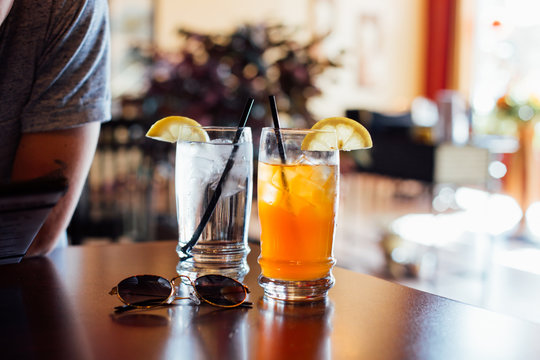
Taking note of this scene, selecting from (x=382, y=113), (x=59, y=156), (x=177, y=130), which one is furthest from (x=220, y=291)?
(x=382, y=113)

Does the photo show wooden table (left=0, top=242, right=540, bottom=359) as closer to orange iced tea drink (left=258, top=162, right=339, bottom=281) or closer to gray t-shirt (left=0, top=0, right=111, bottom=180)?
orange iced tea drink (left=258, top=162, right=339, bottom=281)

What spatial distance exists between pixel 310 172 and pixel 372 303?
178mm

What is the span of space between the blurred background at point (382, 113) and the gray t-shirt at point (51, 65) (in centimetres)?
118

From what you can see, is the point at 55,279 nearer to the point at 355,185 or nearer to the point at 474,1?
the point at 355,185

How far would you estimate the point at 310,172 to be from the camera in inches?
27.5

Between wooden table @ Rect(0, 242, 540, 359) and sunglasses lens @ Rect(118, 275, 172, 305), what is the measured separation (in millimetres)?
24

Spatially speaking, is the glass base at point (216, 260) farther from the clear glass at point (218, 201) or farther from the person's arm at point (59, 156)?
the person's arm at point (59, 156)

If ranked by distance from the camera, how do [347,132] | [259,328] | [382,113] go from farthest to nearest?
[382,113] < [347,132] < [259,328]

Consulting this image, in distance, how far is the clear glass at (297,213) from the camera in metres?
0.70

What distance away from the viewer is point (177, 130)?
78cm

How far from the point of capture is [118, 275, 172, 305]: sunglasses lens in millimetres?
673

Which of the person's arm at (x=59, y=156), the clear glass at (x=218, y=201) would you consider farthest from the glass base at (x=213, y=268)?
the person's arm at (x=59, y=156)

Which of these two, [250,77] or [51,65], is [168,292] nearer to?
[51,65]

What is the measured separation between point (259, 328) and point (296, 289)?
0.11m
